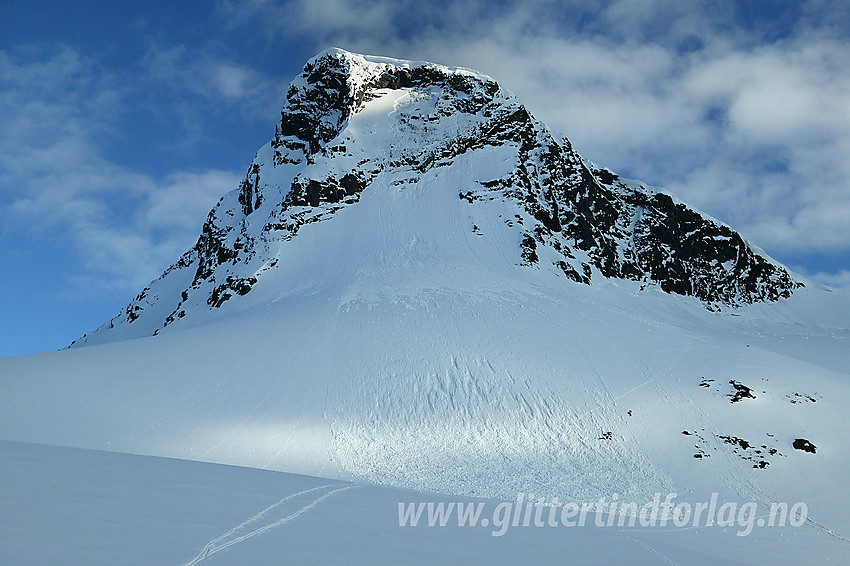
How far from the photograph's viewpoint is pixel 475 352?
1195 inches

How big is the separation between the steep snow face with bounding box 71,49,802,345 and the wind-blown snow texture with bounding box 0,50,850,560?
356 millimetres

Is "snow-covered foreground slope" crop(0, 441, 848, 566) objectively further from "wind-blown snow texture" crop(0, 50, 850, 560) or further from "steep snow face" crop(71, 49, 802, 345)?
"steep snow face" crop(71, 49, 802, 345)

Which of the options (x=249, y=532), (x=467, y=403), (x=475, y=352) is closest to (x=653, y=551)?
(x=249, y=532)

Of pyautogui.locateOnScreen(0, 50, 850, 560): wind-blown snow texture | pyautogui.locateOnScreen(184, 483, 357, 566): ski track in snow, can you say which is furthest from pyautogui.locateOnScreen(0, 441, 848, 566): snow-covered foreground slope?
pyautogui.locateOnScreen(0, 50, 850, 560): wind-blown snow texture

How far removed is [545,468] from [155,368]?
801 inches

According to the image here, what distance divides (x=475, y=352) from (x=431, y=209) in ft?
98.5

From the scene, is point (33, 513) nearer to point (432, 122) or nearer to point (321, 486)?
point (321, 486)

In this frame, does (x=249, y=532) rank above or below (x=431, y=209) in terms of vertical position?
below

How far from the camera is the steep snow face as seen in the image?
169 feet

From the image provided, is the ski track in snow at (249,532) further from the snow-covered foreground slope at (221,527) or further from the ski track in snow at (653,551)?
the ski track in snow at (653,551)

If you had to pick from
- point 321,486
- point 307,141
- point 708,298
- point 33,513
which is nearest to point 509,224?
point 708,298

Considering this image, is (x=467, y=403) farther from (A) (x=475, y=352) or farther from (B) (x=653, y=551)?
(B) (x=653, y=551)

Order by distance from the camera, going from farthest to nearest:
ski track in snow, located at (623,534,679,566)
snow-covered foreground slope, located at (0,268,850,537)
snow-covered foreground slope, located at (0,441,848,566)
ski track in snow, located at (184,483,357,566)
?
snow-covered foreground slope, located at (0,268,850,537) < ski track in snow, located at (623,534,679,566) < ski track in snow, located at (184,483,357,566) < snow-covered foreground slope, located at (0,441,848,566)

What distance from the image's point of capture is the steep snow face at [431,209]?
51531 mm
